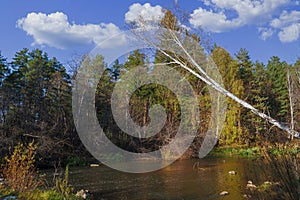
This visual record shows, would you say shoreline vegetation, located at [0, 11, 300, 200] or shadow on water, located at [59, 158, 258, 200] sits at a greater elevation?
shoreline vegetation, located at [0, 11, 300, 200]

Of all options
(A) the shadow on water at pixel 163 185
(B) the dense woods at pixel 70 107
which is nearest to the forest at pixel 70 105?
(B) the dense woods at pixel 70 107

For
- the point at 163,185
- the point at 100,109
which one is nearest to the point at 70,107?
the point at 100,109

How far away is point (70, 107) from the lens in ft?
57.7

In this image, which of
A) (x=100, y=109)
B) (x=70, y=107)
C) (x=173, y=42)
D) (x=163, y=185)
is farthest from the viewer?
(x=100, y=109)

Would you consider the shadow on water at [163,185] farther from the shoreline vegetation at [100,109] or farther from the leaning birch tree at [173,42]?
the shoreline vegetation at [100,109]

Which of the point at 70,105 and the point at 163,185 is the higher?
the point at 70,105

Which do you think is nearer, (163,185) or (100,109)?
(163,185)

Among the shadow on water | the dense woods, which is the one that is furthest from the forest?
the shadow on water

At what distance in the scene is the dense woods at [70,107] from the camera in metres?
14.7

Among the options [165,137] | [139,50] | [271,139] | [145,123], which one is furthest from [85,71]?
[271,139]

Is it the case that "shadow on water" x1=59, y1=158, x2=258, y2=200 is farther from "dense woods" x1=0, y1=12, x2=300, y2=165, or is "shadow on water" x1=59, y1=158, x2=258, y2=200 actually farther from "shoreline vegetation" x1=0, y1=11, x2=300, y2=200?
"dense woods" x1=0, y1=12, x2=300, y2=165

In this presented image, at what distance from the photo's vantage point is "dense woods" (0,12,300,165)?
1470cm

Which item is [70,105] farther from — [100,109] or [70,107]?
[100,109]

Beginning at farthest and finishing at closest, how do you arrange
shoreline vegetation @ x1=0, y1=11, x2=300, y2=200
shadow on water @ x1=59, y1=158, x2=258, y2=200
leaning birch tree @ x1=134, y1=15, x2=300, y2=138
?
shoreline vegetation @ x1=0, y1=11, x2=300, y2=200 < leaning birch tree @ x1=134, y1=15, x2=300, y2=138 < shadow on water @ x1=59, y1=158, x2=258, y2=200
